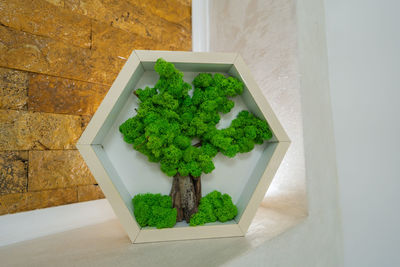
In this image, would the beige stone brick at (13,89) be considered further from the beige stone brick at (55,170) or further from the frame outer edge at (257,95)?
the frame outer edge at (257,95)

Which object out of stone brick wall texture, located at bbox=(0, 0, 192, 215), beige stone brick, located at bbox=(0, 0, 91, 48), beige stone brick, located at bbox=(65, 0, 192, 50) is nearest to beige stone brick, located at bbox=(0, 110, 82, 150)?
stone brick wall texture, located at bbox=(0, 0, 192, 215)

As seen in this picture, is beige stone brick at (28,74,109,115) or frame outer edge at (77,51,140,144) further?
beige stone brick at (28,74,109,115)

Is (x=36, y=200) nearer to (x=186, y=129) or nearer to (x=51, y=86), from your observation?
(x=51, y=86)

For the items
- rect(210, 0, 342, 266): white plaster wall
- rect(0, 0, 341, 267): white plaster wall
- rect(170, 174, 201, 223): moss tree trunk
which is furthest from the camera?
rect(210, 0, 342, 266): white plaster wall

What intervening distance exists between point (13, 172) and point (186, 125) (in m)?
0.52

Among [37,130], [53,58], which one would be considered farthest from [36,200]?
[53,58]

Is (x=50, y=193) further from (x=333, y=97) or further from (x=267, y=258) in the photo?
(x=333, y=97)

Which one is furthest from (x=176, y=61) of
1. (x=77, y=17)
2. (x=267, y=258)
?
(x=267, y=258)

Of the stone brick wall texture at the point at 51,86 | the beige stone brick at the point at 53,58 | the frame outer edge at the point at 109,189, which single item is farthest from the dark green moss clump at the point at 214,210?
the beige stone brick at the point at 53,58

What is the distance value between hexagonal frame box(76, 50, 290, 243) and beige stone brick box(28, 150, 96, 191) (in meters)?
0.23

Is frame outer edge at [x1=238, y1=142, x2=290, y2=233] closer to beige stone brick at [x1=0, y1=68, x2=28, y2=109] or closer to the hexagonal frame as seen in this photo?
the hexagonal frame

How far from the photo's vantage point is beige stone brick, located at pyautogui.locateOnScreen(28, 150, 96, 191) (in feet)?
2.18

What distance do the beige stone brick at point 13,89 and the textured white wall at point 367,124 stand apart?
1.18 meters

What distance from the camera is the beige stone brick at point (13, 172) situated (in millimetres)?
610
